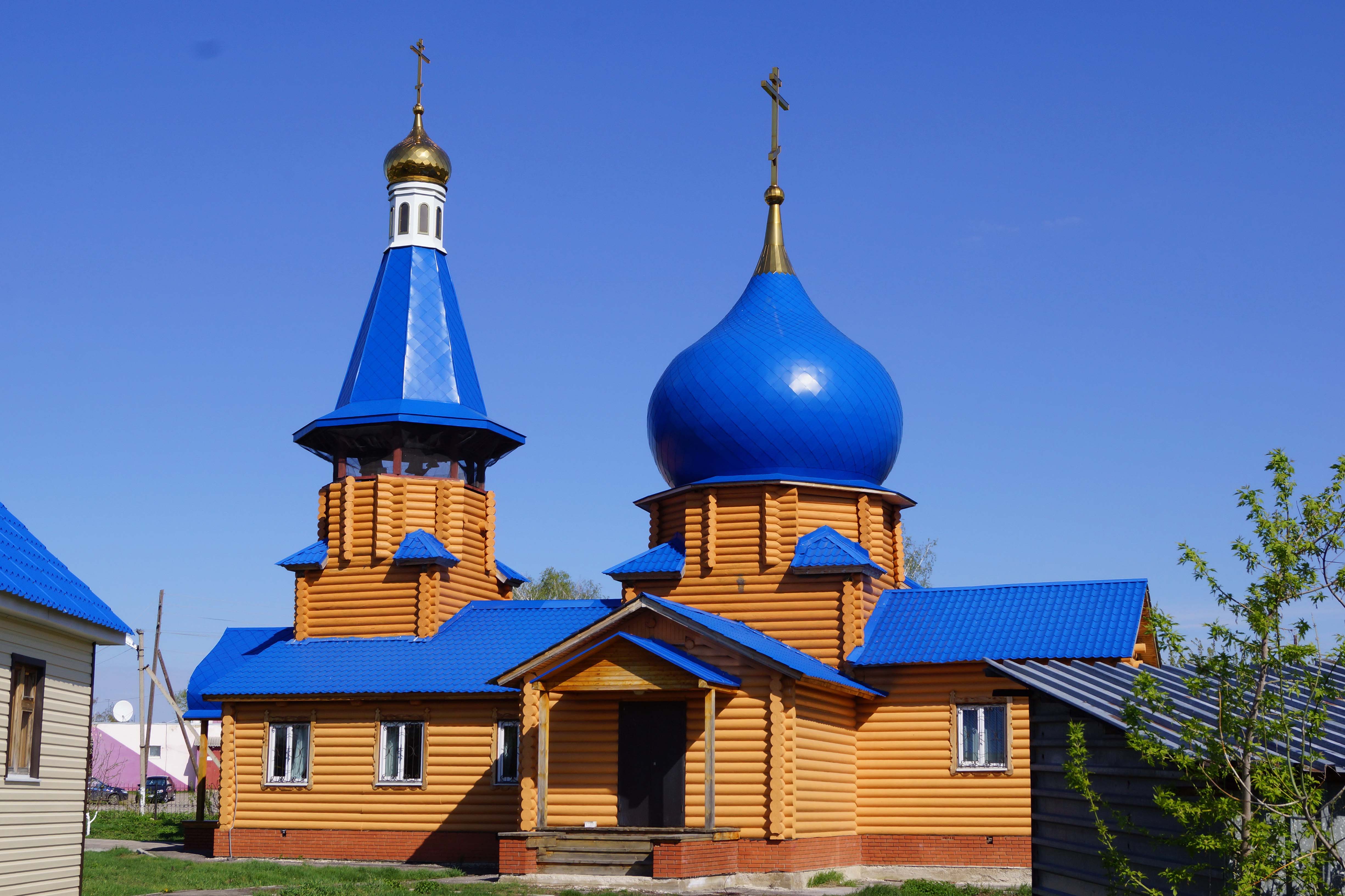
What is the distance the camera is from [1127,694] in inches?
403

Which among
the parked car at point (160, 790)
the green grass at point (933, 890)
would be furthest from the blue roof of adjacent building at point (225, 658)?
the parked car at point (160, 790)

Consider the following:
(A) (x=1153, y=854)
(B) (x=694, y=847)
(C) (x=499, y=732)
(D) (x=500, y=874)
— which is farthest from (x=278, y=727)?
(A) (x=1153, y=854)

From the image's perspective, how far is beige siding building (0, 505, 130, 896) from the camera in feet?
44.4

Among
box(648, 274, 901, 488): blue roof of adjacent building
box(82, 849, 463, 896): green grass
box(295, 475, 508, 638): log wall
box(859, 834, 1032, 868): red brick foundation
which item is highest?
box(648, 274, 901, 488): blue roof of adjacent building

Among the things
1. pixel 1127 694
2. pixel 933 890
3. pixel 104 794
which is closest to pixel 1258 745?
pixel 1127 694

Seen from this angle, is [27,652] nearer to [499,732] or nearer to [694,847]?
[694,847]

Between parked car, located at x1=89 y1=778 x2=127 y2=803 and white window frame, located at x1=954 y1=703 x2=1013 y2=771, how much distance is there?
3186 centimetres

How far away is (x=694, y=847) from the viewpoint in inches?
747

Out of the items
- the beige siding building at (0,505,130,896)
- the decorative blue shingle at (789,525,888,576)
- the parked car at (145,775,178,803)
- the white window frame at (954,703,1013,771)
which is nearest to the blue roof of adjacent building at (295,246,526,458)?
the decorative blue shingle at (789,525,888,576)

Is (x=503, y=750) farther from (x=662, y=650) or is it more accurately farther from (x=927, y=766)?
(x=927, y=766)

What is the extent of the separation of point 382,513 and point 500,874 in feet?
24.5

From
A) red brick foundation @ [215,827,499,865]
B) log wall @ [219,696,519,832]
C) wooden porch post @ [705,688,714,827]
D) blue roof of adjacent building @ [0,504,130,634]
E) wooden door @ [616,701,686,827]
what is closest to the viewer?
blue roof of adjacent building @ [0,504,130,634]

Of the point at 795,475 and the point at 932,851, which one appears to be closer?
the point at 932,851

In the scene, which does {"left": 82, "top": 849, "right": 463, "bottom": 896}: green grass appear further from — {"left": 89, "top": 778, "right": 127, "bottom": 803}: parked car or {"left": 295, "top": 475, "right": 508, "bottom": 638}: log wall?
{"left": 89, "top": 778, "right": 127, "bottom": 803}: parked car
